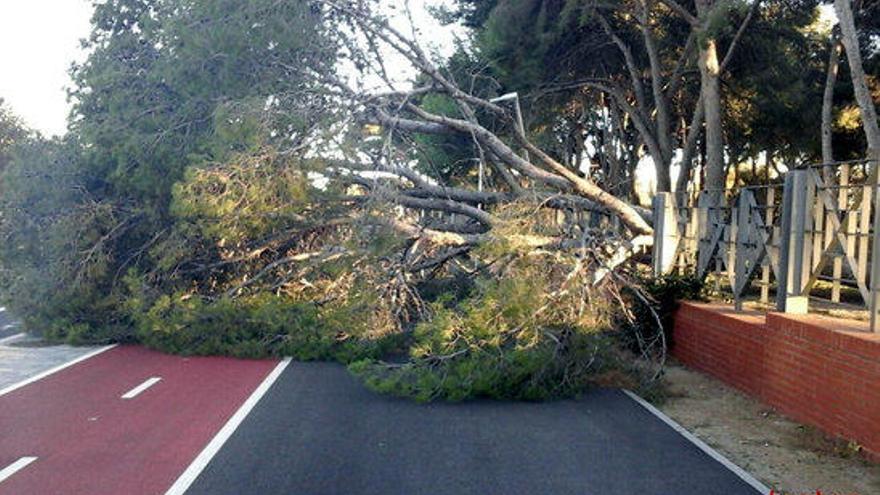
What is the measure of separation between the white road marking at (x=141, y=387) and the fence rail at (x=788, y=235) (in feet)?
26.9

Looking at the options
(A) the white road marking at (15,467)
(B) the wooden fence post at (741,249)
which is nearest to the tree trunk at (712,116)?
(B) the wooden fence post at (741,249)

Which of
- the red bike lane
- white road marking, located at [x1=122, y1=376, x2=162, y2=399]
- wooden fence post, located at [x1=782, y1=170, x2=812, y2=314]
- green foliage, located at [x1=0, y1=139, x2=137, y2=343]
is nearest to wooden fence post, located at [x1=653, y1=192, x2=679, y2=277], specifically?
wooden fence post, located at [x1=782, y1=170, x2=812, y2=314]

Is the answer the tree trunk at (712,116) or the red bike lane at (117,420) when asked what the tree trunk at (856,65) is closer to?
the tree trunk at (712,116)

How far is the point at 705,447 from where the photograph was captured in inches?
374

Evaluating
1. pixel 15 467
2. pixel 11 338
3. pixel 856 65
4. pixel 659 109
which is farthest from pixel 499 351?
pixel 659 109

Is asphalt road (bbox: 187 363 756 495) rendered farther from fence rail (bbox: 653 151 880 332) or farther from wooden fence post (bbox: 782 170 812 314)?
fence rail (bbox: 653 151 880 332)

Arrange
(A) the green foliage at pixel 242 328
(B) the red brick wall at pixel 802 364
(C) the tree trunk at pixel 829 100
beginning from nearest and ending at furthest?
(B) the red brick wall at pixel 802 364, (A) the green foliage at pixel 242 328, (C) the tree trunk at pixel 829 100

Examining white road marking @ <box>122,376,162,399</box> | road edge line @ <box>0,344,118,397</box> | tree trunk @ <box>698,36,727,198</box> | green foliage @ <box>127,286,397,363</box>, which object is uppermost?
tree trunk @ <box>698,36,727,198</box>

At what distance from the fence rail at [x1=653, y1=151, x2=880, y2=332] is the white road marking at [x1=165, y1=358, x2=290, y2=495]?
6.47 metres

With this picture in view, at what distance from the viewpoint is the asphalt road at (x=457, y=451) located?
314 inches

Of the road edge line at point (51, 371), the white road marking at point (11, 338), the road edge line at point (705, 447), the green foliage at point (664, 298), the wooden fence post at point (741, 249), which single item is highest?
the wooden fence post at point (741, 249)

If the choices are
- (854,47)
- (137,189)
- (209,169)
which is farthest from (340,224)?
(854,47)

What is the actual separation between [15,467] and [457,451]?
3973 mm

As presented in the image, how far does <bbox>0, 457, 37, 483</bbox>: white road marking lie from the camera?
27.0 ft
